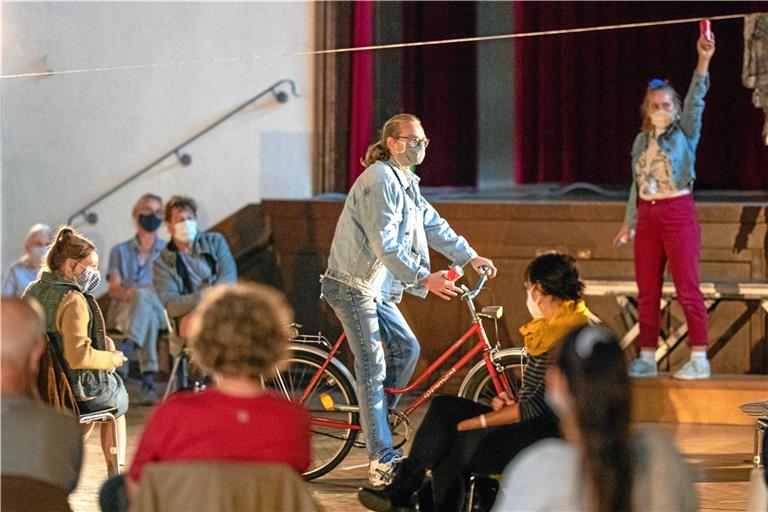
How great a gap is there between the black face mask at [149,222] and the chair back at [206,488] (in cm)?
504

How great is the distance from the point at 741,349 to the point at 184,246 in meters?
3.09

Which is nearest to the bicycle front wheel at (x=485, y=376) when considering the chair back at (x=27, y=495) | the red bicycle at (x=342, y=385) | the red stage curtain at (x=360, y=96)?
the red bicycle at (x=342, y=385)

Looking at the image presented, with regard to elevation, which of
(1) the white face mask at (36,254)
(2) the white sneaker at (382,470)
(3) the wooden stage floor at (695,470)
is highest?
(1) the white face mask at (36,254)

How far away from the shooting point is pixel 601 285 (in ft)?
22.5

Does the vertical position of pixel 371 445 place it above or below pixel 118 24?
below

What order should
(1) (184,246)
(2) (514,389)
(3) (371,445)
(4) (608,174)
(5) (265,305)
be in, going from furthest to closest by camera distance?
(4) (608,174) < (1) (184,246) < (2) (514,389) < (3) (371,445) < (5) (265,305)

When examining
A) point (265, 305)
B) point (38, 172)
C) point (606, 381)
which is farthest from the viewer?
point (38, 172)

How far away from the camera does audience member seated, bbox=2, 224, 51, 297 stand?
23.6ft

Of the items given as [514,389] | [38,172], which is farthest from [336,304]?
[38,172]

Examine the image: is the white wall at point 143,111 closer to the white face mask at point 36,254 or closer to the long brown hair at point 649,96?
the white face mask at point 36,254

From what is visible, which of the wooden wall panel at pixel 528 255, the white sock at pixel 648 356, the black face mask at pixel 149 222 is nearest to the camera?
the white sock at pixel 648 356

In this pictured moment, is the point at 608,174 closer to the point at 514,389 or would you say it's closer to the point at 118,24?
the point at 118,24

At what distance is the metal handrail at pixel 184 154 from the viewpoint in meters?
8.23

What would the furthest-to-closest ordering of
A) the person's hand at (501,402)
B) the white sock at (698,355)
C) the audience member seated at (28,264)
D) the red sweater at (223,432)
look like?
the audience member seated at (28,264)
the white sock at (698,355)
the person's hand at (501,402)
the red sweater at (223,432)
